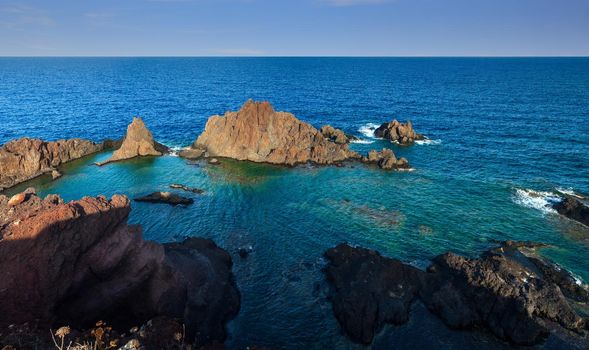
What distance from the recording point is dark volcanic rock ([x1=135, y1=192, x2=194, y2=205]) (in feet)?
187

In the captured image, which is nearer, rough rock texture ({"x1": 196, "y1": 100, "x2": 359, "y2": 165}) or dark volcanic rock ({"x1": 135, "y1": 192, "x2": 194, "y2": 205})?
dark volcanic rock ({"x1": 135, "y1": 192, "x2": 194, "y2": 205})

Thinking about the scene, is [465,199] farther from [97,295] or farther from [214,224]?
[97,295]

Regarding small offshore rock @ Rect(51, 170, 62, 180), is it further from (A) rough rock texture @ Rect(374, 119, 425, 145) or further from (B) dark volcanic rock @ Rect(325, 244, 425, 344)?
(A) rough rock texture @ Rect(374, 119, 425, 145)

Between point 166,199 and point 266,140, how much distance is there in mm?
28603

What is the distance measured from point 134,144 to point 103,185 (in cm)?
1677

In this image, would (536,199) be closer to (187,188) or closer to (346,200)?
(346,200)

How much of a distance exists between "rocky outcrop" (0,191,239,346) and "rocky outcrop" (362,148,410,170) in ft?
153

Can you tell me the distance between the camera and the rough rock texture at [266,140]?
77.1m

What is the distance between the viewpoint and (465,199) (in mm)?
A: 59562

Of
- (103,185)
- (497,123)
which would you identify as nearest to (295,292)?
(103,185)

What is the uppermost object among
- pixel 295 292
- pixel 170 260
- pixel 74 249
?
pixel 74 249

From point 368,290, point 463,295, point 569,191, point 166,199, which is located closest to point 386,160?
point 569,191

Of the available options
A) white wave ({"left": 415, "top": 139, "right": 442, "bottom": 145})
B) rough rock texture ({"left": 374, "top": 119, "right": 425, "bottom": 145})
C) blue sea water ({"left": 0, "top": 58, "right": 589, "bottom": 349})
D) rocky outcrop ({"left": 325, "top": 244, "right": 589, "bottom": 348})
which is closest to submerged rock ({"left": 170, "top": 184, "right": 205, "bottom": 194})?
blue sea water ({"left": 0, "top": 58, "right": 589, "bottom": 349})

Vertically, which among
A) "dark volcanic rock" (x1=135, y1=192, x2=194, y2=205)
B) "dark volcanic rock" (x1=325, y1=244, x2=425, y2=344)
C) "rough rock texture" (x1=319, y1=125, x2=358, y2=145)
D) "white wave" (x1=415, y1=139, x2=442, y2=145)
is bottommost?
"dark volcanic rock" (x1=325, y1=244, x2=425, y2=344)
